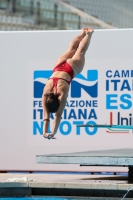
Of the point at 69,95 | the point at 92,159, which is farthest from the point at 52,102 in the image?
the point at 92,159

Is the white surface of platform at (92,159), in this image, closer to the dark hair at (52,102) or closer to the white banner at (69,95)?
the dark hair at (52,102)

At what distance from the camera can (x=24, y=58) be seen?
29.8ft

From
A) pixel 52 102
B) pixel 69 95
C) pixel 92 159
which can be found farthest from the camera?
pixel 69 95

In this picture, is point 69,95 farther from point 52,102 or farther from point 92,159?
point 92,159

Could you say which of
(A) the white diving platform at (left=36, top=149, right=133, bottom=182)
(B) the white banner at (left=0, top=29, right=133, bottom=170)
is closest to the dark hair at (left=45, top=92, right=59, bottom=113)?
(B) the white banner at (left=0, top=29, right=133, bottom=170)

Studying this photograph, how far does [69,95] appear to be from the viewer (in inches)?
349

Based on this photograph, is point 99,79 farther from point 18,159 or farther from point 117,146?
point 18,159

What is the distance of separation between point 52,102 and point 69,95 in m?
0.48

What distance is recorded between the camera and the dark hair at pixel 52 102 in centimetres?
839

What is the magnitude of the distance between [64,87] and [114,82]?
818 millimetres

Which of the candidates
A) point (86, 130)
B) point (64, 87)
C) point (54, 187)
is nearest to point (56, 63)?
point (64, 87)

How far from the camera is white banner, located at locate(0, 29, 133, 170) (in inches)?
344

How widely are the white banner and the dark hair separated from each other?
355 millimetres

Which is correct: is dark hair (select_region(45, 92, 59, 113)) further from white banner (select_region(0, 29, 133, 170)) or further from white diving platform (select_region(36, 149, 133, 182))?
white diving platform (select_region(36, 149, 133, 182))
